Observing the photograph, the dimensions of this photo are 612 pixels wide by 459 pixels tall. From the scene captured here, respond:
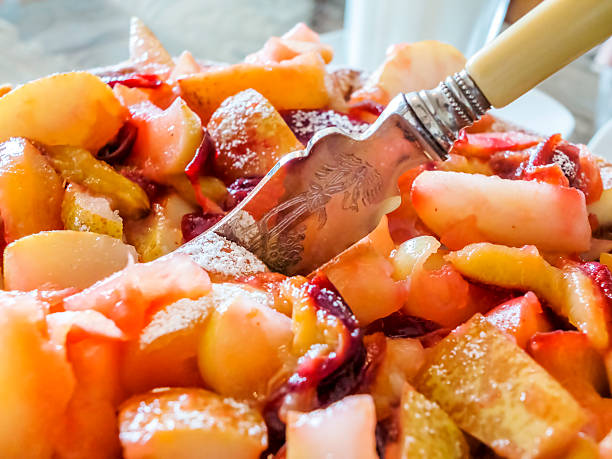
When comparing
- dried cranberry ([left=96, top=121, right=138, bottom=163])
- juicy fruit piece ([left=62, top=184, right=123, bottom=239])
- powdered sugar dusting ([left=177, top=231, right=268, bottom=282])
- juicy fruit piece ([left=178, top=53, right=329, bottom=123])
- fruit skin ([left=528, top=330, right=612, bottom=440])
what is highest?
juicy fruit piece ([left=178, top=53, right=329, bottom=123])

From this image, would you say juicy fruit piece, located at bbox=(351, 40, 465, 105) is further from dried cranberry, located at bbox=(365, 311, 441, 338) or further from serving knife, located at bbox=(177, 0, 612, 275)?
dried cranberry, located at bbox=(365, 311, 441, 338)

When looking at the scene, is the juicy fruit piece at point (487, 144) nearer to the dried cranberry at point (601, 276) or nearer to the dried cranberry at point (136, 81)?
the dried cranberry at point (601, 276)

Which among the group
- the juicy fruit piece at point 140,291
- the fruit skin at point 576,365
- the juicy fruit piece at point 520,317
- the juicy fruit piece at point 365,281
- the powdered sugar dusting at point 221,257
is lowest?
the fruit skin at point 576,365

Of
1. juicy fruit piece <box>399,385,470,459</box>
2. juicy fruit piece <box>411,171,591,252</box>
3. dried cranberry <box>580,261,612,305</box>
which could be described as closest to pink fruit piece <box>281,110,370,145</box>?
juicy fruit piece <box>411,171,591,252</box>

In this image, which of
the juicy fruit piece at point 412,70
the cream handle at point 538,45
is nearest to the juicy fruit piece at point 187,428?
the cream handle at point 538,45

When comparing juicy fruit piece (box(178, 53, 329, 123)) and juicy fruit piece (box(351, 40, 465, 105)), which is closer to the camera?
juicy fruit piece (box(178, 53, 329, 123))

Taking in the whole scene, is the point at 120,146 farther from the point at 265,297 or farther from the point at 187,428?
the point at 187,428

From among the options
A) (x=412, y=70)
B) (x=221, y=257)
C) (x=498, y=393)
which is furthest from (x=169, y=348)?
(x=412, y=70)
